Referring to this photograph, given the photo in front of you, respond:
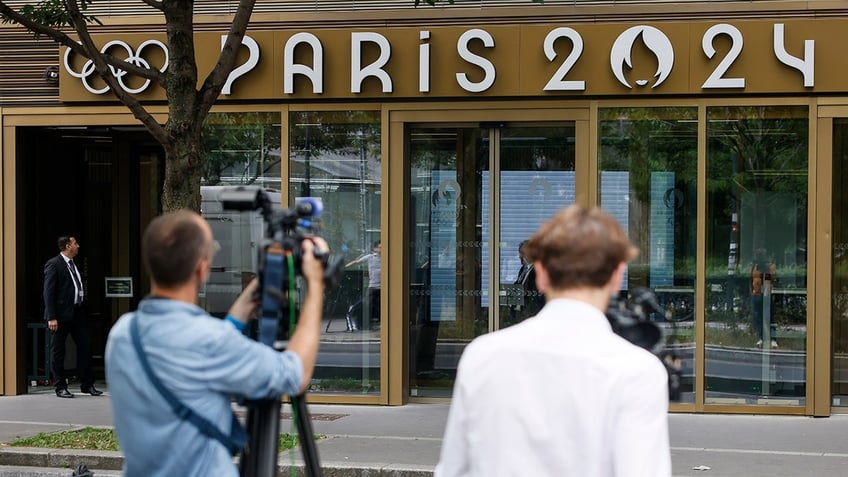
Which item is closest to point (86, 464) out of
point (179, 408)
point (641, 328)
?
point (179, 408)

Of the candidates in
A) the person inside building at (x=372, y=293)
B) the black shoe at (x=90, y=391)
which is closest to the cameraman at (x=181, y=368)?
the person inside building at (x=372, y=293)

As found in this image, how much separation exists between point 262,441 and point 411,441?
6.88 meters

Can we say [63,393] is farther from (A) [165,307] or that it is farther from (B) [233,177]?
(A) [165,307]

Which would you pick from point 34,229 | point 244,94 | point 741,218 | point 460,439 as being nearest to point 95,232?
point 34,229

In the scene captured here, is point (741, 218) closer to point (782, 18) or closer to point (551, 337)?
point (782, 18)

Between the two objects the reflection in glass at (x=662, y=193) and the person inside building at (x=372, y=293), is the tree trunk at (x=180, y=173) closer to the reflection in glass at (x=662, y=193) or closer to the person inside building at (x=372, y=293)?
the person inside building at (x=372, y=293)

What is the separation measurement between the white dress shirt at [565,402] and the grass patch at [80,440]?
284 inches

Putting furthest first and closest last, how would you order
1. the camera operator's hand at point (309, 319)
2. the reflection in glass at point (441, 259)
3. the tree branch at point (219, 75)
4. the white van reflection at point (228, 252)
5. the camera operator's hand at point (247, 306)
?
the white van reflection at point (228, 252) → the reflection in glass at point (441, 259) → the tree branch at point (219, 75) → the camera operator's hand at point (247, 306) → the camera operator's hand at point (309, 319)

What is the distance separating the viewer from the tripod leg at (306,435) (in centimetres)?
368

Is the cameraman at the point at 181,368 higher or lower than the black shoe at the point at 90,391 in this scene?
higher

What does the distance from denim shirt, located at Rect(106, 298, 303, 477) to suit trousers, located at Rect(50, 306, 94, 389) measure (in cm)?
1068

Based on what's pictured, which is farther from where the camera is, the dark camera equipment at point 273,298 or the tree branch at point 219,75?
the tree branch at point 219,75

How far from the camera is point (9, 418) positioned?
11.7 meters

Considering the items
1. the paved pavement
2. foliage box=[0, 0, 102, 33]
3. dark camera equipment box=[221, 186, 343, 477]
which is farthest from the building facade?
dark camera equipment box=[221, 186, 343, 477]
